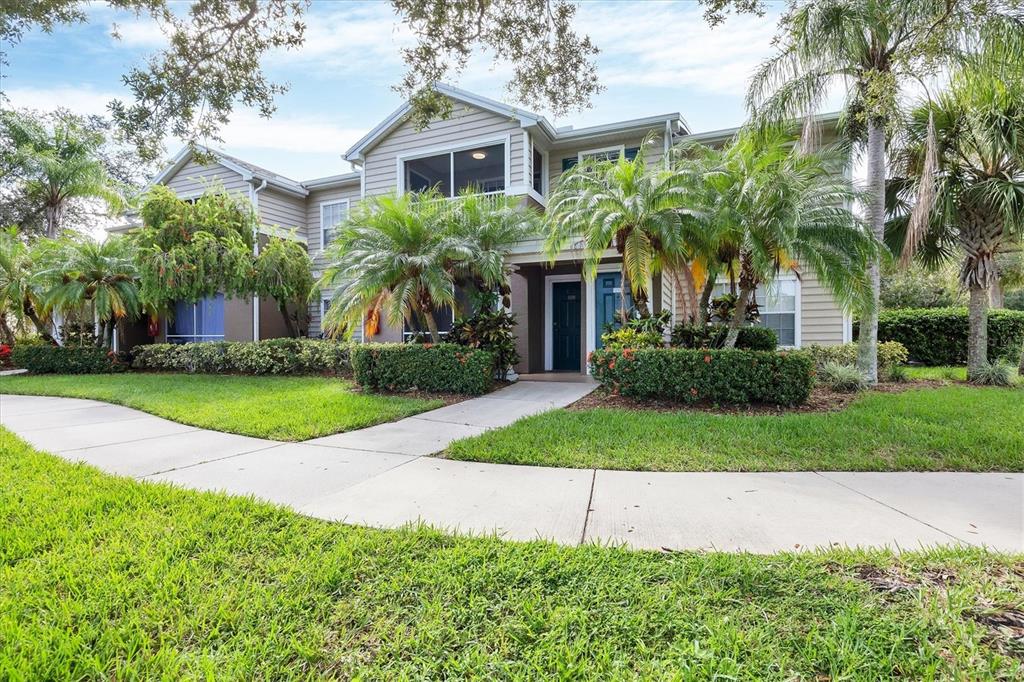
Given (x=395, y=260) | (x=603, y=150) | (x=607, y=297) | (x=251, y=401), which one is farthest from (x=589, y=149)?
(x=251, y=401)

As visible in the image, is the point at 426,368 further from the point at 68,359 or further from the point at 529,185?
the point at 68,359

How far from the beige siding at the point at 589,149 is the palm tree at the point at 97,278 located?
11.4m

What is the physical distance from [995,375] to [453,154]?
40.5 ft

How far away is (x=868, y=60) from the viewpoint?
26.4 ft

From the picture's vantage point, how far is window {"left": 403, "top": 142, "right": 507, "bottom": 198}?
41.7 ft

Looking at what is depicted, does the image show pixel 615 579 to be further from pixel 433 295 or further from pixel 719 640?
pixel 433 295

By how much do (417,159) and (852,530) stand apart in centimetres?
1276

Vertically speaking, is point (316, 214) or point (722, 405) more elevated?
point (316, 214)

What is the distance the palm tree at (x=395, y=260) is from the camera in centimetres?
884

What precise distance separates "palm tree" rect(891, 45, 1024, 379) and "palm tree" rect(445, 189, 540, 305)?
22.6 feet

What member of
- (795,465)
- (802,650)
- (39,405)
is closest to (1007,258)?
(795,465)

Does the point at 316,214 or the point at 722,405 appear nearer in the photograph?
the point at 722,405

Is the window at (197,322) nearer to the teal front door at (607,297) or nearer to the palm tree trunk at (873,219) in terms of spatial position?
the teal front door at (607,297)

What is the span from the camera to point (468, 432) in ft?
19.8
